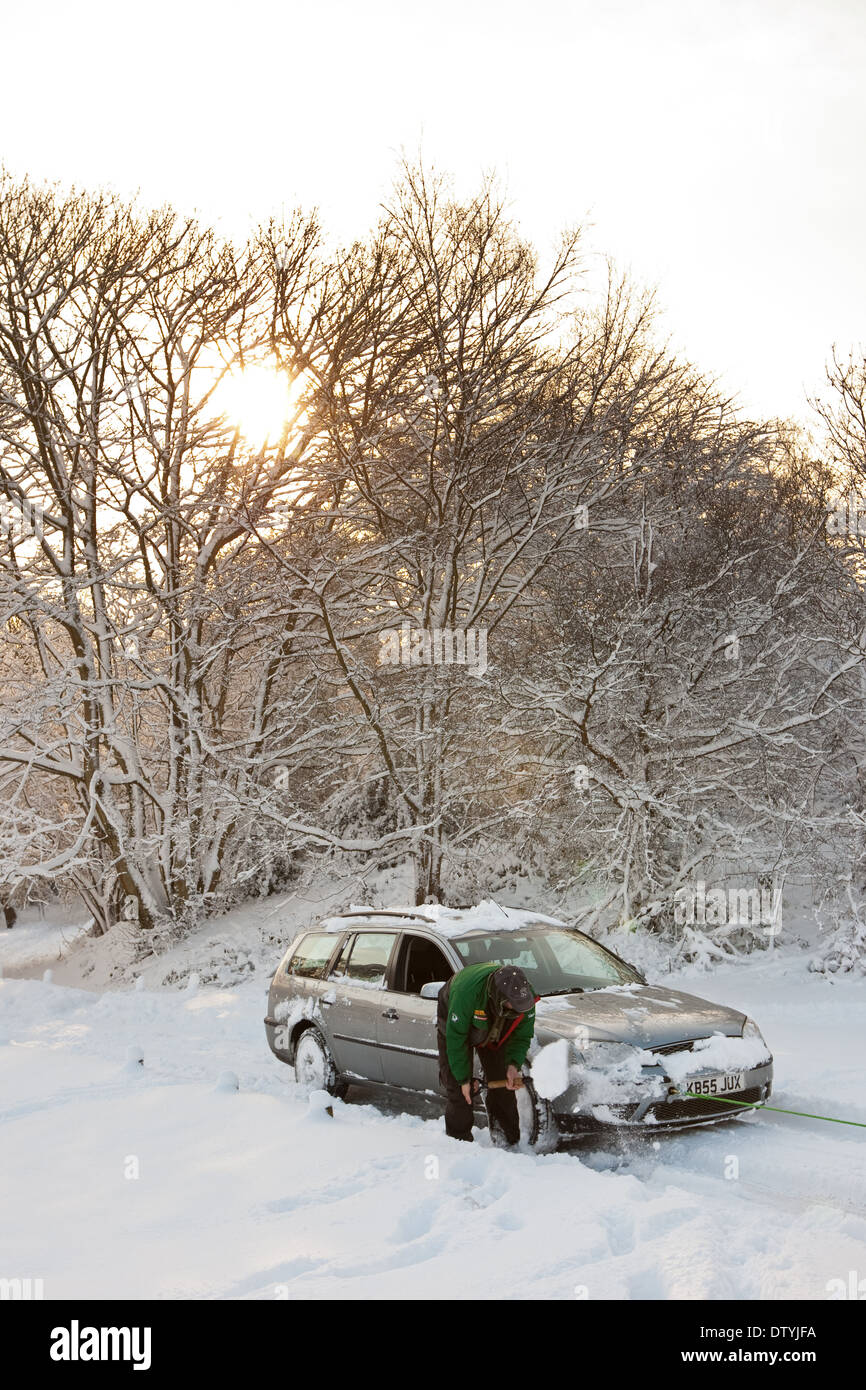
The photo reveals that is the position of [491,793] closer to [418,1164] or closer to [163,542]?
[163,542]

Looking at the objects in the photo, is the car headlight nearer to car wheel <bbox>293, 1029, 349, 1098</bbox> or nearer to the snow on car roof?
the snow on car roof

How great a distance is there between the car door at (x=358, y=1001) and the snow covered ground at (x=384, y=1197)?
0.37 meters

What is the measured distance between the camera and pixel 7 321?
18.7 m

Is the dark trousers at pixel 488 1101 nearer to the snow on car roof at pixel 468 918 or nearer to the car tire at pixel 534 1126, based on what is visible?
the car tire at pixel 534 1126

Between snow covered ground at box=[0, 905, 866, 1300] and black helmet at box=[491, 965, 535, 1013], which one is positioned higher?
black helmet at box=[491, 965, 535, 1013]

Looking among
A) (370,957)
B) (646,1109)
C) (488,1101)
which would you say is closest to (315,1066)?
(370,957)

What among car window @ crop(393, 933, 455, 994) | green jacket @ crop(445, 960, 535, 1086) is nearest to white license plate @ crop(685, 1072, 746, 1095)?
green jacket @ crop(445, 960, 535, 1086)

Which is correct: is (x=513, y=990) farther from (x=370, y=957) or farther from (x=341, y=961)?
(x=341, y=961)

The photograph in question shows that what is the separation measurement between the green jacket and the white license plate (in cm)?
107

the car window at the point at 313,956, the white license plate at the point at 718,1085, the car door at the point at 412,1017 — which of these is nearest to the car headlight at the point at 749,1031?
the white license plate at the point at 718,1085

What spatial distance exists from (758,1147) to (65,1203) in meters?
4.05

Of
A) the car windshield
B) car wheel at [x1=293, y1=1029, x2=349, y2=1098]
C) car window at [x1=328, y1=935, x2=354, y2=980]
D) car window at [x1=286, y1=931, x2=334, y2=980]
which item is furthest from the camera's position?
car window at [x1=286, y1=931, x2=334, y2=980]

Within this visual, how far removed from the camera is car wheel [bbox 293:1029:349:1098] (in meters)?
8.88
